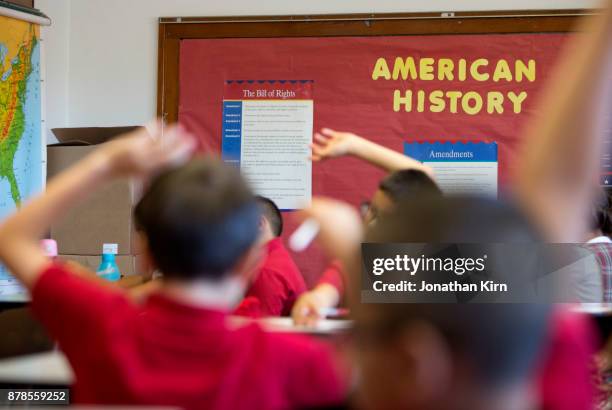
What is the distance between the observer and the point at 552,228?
627 millimetres

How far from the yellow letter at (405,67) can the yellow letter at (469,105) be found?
0.32m

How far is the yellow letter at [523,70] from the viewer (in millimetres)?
4570

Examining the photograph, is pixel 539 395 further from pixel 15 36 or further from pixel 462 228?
pixel 15 36

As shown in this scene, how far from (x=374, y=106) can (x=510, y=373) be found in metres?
4.26

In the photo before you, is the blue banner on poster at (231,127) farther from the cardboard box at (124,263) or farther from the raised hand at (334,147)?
the raised hand at (334,147)

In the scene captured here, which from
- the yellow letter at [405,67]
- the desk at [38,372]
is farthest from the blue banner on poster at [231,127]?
the desk at [38,372]

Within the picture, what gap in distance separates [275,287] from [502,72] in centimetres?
250

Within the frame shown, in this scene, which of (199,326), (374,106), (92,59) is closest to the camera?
(199,326)

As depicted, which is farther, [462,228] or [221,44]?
[221,44]

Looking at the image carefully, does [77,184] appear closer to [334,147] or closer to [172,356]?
[172,356]

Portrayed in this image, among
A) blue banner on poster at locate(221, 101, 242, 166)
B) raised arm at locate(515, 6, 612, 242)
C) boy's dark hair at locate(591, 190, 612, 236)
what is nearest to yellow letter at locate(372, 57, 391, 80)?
blue banner on poster at locate(221, 101, 242, 166)

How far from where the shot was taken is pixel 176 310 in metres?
0.98

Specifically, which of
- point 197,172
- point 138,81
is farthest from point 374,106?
point 197,172

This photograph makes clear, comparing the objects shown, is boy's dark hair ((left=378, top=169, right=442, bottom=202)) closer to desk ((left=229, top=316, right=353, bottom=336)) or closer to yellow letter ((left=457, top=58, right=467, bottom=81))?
desk ((left=229, top=316, right=353, bottom=336))
